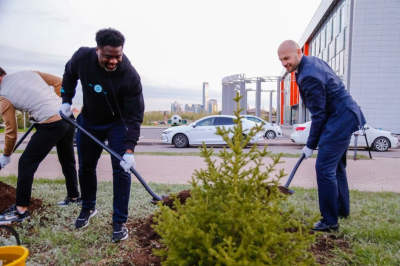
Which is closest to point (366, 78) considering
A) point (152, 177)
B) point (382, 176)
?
point (382, 176)

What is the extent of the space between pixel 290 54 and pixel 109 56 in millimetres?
1786

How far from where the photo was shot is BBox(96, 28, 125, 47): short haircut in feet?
8.74

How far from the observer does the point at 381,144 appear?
1313 cm

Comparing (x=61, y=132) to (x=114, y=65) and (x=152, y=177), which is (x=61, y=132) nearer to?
(x=114, y=65)

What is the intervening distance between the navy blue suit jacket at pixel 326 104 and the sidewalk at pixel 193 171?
277cm

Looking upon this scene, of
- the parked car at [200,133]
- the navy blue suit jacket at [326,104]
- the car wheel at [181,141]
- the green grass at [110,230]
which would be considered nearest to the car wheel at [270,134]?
the parked car at [200,133]

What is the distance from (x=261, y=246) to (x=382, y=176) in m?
6.57

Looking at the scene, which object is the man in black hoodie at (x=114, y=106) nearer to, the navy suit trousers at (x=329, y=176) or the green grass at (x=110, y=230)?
the green grass at (x=110, y=230)

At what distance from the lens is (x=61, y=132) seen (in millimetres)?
3762

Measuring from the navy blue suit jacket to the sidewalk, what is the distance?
2.77 meters

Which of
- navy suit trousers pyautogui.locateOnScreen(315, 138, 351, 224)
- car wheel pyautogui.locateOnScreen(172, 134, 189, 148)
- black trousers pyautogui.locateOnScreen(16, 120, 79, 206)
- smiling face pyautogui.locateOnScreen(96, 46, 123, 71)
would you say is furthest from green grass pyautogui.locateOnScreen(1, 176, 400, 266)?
car wheel pyautogui.locateOnScreen(172, 134, 189, 148)

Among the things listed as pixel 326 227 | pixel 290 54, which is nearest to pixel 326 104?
pixel 290 54

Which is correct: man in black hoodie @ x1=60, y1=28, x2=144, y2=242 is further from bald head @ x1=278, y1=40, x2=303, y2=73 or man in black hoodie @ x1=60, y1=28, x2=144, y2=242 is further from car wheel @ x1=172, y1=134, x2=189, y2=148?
car wheel @ x1=172, y1=134, x2=189, y2=148

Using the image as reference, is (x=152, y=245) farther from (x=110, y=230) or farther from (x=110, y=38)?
(x=110, y=38)
